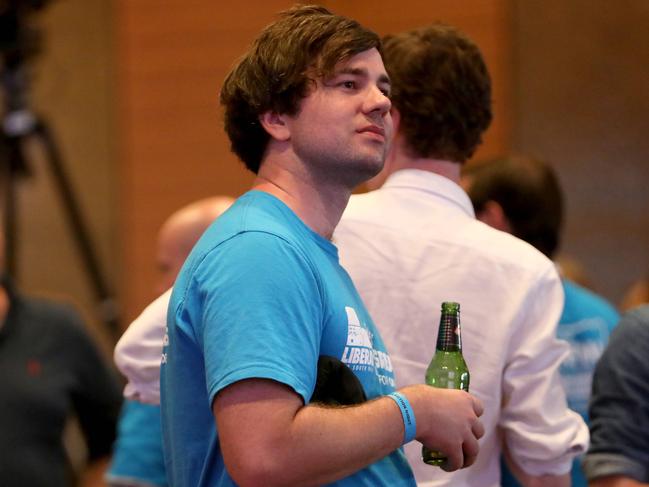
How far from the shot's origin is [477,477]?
1.79 metres

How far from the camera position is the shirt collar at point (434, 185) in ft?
6.16

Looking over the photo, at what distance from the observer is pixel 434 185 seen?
1.88 metres

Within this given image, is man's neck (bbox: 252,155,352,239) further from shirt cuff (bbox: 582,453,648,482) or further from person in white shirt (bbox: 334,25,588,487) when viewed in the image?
shirt cuff (bbox: 582,453,648,482)

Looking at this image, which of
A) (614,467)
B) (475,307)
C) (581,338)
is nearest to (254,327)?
(475,307)

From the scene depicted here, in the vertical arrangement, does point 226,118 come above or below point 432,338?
above

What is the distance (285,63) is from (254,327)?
16.3 inches

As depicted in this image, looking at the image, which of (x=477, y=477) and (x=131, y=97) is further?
(x=131, y=97)

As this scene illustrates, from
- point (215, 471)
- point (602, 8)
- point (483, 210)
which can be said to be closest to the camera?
point (215, 471)

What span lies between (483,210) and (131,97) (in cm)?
315

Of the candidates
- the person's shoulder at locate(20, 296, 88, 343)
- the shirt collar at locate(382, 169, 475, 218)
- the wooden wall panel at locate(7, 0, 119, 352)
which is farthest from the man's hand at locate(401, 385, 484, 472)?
the wooden wall panel at locate(7, 0, 119, 352)

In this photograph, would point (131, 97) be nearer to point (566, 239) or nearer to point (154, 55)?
point (154, 55)

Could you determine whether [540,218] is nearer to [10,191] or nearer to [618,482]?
[618,482]

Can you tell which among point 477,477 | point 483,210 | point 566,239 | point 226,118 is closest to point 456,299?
point 477,477

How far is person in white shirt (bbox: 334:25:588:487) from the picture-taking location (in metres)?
1.77
